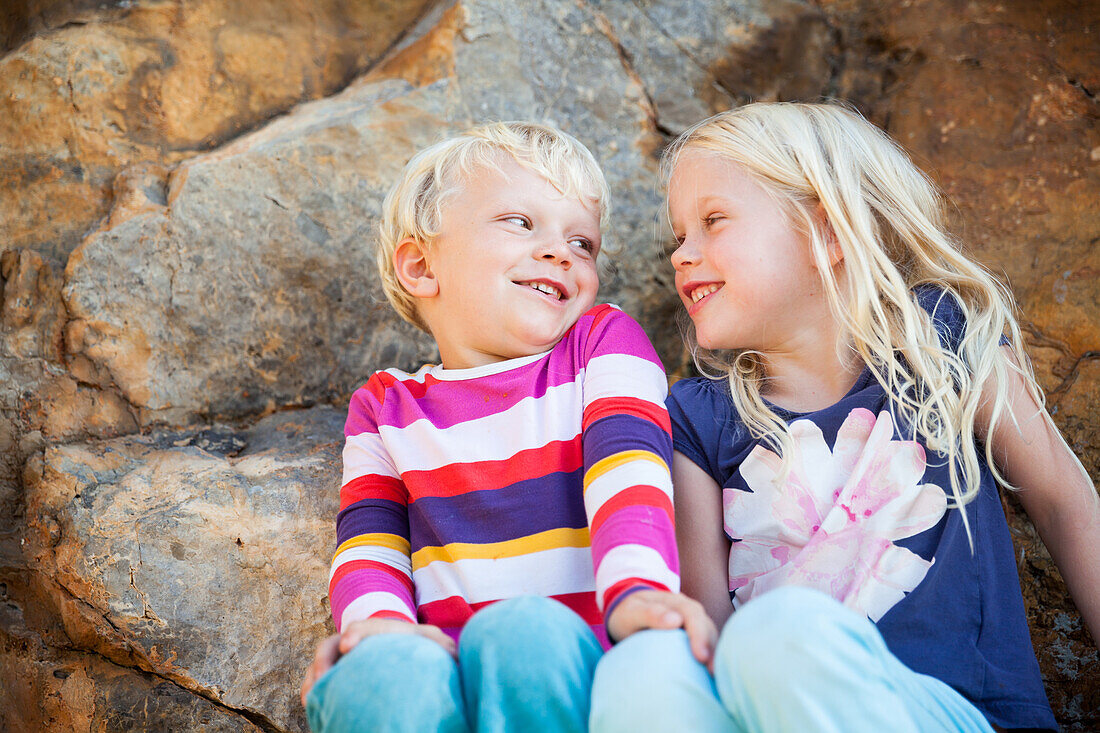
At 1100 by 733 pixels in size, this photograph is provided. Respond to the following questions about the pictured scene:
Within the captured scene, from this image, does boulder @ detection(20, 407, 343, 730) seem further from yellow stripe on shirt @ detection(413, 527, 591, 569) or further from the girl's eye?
the girl's eye

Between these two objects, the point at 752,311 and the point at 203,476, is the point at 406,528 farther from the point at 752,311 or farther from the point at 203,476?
the point at 752,311

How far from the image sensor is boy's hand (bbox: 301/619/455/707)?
1.23 m

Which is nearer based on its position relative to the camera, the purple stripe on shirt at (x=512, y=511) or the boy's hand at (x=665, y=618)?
the boy's hand at (x=665, y=618)

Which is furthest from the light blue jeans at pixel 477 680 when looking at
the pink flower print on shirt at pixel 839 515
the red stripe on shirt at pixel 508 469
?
the pink flower print on shirt at pixel 839 515

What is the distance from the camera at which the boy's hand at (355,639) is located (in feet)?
4.02

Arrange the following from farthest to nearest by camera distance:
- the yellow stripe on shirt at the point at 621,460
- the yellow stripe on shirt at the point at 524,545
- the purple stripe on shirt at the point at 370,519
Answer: the purple stripe on shirt at the point at 370,519 < the yellow stripe on shirt at the point at 524,545 < the yellow stripe on shirt at the point at 621,460

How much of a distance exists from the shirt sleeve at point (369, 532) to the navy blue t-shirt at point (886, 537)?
1.85ft

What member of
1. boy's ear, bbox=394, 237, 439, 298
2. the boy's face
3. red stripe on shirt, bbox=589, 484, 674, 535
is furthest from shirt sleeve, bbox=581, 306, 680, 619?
boy's ear, bbox=394, 237, 439, 298

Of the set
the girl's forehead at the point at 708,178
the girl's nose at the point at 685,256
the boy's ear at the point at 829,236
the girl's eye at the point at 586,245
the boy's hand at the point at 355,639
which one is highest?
the girl's forehead at the point at 708,178

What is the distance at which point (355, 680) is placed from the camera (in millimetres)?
1081

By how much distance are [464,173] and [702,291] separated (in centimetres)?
54

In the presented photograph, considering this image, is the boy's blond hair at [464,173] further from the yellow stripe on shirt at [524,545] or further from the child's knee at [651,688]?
the child's knee at [651,688]

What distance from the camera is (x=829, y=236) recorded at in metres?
1.69

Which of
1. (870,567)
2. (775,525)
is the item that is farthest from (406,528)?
(870,567)
